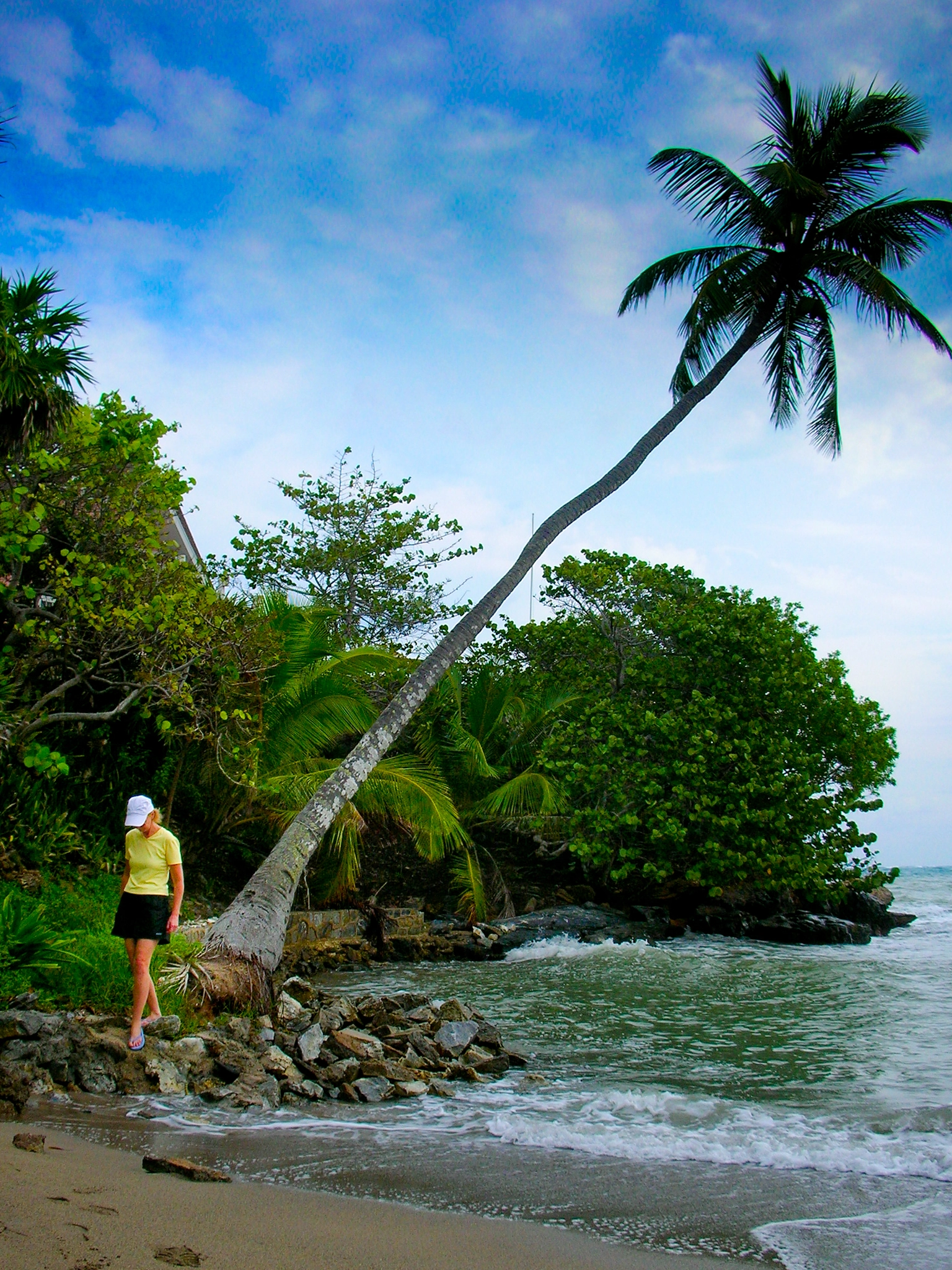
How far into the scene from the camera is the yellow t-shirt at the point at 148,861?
612 centimetres

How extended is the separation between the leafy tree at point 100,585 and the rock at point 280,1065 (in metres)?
4.70

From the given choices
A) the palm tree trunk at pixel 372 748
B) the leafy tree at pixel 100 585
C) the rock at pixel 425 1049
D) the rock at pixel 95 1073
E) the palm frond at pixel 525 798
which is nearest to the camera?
the rock at pixel 95 1073

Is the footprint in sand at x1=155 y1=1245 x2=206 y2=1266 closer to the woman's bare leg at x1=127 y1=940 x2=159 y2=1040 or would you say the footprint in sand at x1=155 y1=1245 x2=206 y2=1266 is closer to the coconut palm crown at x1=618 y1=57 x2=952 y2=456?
the woman's bare leg at x1=127 y1=940 x2=159 y2=1040

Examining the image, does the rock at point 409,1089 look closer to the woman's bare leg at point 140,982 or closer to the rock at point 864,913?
the woman's bare leg at point 140,982

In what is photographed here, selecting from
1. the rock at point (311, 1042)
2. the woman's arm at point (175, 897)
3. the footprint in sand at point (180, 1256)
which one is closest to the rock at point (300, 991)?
the rock at point (311, 1042)

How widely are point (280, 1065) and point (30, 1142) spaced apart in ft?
7.46

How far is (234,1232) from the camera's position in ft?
10.6

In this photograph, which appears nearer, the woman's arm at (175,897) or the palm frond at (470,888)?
the woman's arm at (175,897)

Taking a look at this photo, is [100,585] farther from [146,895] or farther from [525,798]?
[525,798]

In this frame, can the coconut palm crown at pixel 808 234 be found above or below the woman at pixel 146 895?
above

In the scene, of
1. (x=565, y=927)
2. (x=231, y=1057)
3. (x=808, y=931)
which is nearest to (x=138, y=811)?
(x=231, y=1057)

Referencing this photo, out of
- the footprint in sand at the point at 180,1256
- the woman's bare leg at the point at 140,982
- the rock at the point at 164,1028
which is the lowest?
the rock at the point at 164,1028

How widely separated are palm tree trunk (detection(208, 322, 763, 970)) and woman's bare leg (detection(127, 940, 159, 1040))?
1.94 metres

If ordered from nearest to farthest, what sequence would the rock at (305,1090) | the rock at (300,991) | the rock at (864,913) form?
the rock at (305,1090)
the rock at (300,991)
the rock at (864,913)
